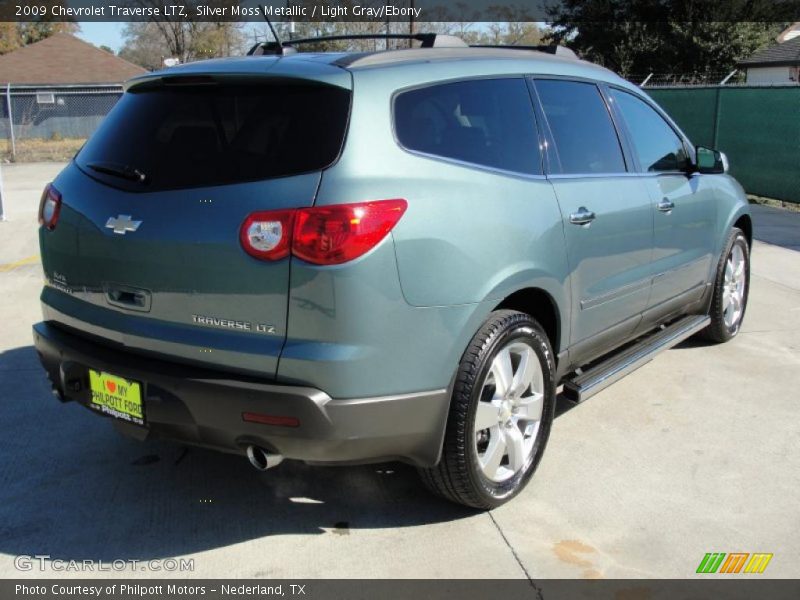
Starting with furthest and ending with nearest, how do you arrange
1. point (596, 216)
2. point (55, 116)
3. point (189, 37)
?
point (189, 37)
point (55, 116)
point (596, 216)

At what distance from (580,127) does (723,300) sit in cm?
220

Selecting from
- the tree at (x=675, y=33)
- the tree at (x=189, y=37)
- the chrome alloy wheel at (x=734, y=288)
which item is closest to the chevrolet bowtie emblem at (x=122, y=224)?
the chrome alloy wheel at (x=734, y=288)

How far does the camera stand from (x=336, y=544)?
3133 millimetres

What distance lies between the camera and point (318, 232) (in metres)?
2.61

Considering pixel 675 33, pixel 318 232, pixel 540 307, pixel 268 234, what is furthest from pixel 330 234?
pixel 675 33

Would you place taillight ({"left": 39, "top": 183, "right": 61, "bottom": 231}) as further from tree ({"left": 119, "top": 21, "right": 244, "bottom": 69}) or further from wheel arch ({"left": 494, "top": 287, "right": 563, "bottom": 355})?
tree ({"left": 119, "top": 21, "right": 244, "bottom": 69})

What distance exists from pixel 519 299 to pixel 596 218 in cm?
66

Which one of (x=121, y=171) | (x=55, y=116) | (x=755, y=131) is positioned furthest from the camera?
(x=55, y=116)

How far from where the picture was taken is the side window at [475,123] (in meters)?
2.98

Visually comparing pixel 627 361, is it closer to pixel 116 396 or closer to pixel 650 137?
pixel 650 137

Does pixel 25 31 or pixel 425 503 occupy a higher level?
pixel 25 31

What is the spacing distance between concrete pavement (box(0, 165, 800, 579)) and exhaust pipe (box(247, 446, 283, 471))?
431 mm

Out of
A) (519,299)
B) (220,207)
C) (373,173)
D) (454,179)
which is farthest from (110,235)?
(519,299)

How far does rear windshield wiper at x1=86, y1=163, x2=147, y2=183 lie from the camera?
303 centimetres
